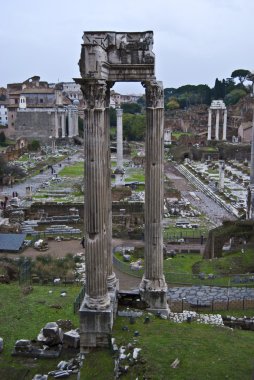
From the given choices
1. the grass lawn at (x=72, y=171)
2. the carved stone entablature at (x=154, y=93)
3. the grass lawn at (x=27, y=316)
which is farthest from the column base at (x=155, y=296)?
the grass lawn at (x=72, y=171)

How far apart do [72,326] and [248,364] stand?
4.90 metres

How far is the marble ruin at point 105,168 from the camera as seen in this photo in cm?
929

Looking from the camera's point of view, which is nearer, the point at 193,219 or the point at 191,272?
the point at 191,272

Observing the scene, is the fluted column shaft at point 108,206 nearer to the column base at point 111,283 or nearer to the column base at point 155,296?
the column base at point 111,283

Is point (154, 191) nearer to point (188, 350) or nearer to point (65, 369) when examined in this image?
point (188, 350)

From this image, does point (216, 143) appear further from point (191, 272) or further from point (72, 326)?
point (72, 326)

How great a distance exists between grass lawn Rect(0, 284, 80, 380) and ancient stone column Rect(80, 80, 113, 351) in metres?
1.38

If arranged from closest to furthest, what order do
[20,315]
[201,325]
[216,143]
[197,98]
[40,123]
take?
[201,325] < [20,315] < [216,143] < [40,123] < [197,98]

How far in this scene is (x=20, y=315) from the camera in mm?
13336

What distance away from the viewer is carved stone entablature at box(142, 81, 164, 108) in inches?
410

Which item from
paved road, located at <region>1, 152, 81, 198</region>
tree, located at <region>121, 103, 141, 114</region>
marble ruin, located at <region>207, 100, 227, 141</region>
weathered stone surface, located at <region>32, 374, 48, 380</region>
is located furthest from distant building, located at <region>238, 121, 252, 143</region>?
weathered stone surface, located at <region>32, 374, 48, 380</region>

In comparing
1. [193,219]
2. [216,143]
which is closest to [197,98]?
[216,143]

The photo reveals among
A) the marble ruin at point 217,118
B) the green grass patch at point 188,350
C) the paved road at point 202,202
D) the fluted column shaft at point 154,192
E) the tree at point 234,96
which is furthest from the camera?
the tree at point 234,96

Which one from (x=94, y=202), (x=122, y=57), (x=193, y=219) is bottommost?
(x=193, y=219)
